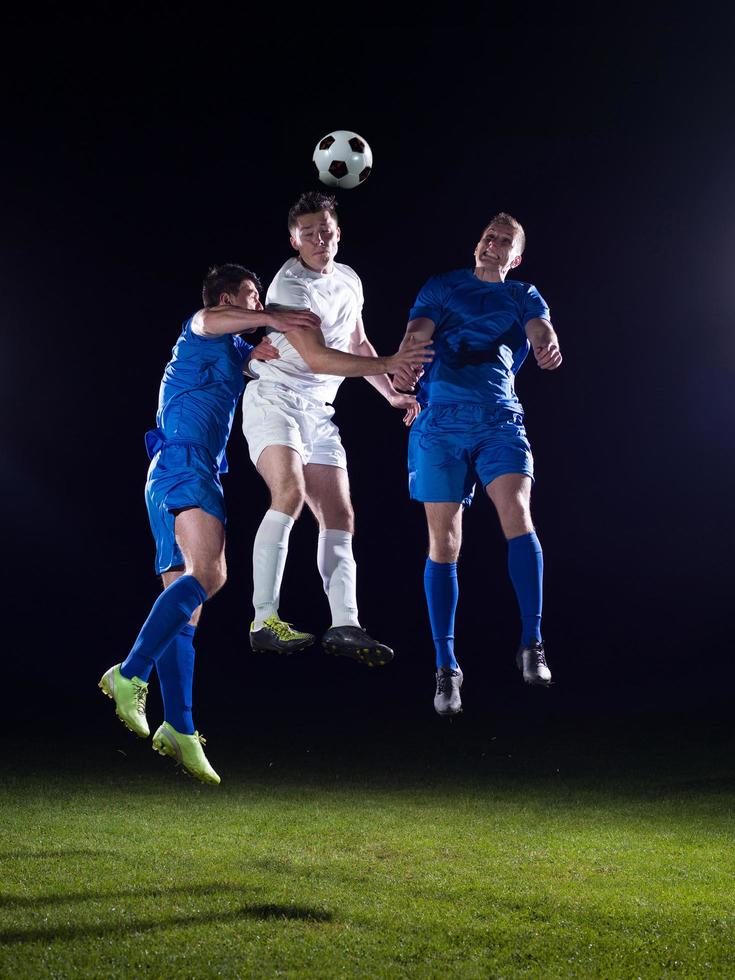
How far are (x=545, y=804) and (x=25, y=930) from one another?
10.5 metres

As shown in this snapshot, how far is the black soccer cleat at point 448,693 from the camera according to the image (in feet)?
18.2

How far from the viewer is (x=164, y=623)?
209 inches

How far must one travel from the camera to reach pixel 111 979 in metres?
11.5

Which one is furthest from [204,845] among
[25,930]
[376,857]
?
[25,930]

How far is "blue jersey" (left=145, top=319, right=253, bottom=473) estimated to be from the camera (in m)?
5.78

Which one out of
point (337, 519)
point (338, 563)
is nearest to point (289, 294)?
point (337, 519)

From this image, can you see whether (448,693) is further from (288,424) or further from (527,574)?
(288,424)

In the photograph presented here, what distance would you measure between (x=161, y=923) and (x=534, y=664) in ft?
32.3

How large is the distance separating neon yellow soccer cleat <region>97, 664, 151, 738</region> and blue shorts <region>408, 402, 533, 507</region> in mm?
1672

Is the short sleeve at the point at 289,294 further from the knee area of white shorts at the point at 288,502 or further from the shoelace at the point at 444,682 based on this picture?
the shoelace at the point at 444,682

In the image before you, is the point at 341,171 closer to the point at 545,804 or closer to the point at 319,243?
the point at 319,243

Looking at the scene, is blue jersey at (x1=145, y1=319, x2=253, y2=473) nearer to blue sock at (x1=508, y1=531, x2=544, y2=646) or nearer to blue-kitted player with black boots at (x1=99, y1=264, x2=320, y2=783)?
blue-kitted player with black boots at (x1=99, y1=264, x2=320, y2=783)

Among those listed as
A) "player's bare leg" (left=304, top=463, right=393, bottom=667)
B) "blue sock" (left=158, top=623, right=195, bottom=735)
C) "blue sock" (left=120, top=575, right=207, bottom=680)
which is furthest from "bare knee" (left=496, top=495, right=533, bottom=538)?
"blue sock" (left=158, top=623, right=195, bottom=735)

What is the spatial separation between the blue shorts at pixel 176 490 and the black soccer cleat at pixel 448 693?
139cm
